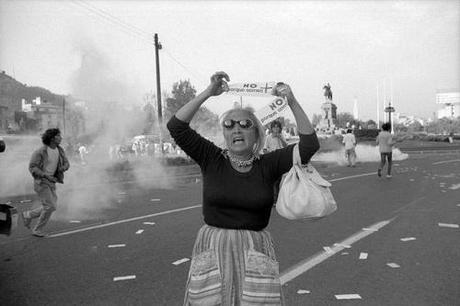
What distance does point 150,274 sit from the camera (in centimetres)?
455

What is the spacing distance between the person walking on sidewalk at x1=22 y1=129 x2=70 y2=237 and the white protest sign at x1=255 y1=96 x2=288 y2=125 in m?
4.86

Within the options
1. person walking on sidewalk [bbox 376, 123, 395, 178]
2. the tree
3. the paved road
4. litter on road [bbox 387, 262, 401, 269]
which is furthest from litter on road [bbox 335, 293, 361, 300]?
the tree

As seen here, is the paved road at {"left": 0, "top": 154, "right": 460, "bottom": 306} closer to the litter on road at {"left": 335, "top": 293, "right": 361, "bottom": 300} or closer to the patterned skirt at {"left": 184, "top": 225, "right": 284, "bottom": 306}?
the litter on road at {"left": 335, "top": 293, "right": 361, "bottom": 300}

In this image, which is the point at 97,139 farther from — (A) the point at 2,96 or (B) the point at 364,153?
(B) the point at 364,153

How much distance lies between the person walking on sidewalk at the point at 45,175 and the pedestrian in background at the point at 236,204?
4.80m

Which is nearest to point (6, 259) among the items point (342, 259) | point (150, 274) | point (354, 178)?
point (150, 274)

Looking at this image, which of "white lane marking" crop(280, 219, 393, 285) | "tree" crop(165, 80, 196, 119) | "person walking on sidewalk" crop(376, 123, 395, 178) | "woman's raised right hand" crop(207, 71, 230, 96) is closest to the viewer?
"woman's raised right hand" crop(207, 71, 230, 96)

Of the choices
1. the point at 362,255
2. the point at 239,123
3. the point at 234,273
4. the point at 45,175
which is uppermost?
the point at 239,123

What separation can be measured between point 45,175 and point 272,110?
4.90 meters

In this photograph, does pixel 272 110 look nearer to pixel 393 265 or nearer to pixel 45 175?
pixel 393 265

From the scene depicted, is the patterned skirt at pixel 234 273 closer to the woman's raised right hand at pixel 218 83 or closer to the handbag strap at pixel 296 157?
the handbag strap at pixel 296 157

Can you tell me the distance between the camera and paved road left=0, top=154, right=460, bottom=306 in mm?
4000

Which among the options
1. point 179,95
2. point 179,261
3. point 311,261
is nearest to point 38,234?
point 179,261

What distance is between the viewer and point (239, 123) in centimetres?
252
